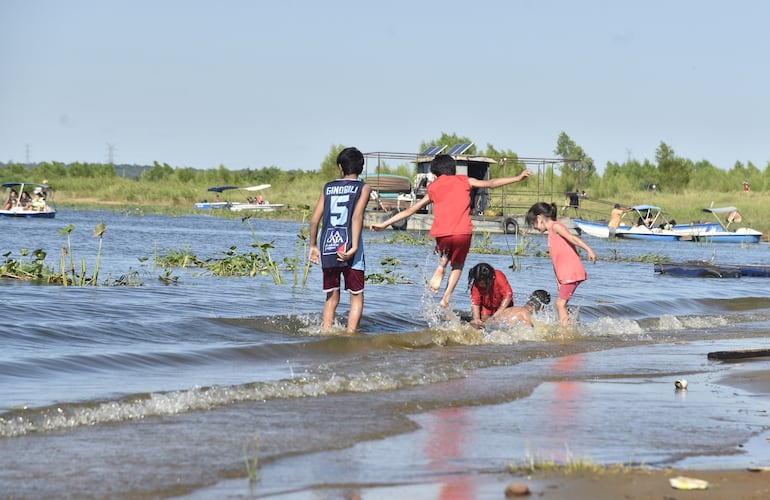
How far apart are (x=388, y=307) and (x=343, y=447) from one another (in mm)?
8809

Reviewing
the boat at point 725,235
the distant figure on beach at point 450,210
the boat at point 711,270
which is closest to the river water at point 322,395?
the distant figure on beach at point 450,210

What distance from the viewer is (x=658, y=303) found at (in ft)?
55.7

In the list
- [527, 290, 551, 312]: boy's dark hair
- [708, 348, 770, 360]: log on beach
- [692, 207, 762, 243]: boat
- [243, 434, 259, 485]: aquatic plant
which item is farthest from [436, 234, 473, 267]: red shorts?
[692, 207, 762, 243]: boat

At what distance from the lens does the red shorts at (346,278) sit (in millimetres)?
10297

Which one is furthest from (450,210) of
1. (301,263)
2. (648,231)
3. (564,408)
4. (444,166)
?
(648,231)

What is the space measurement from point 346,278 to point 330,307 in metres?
0.48

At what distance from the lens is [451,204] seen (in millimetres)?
10930

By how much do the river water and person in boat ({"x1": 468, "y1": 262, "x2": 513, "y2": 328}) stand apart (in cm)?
34

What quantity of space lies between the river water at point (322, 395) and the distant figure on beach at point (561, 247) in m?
0.65

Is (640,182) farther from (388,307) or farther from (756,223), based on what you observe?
(388,307)

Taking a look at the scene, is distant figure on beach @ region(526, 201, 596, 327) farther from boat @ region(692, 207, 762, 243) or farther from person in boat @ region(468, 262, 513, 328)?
boat @ region(692, 207, 762, 243)

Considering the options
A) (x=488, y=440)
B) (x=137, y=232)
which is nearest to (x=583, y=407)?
(x=488, y=440)

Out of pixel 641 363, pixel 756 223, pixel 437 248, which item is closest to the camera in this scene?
pixel 641 363

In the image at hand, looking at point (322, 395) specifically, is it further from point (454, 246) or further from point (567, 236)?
point (567, 236)
